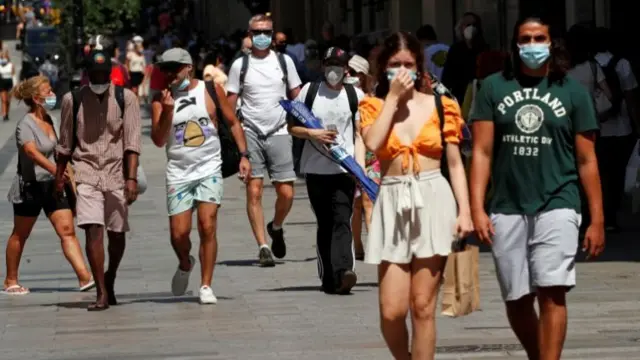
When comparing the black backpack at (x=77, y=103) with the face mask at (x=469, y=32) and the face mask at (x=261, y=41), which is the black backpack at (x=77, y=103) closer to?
the face mask at (x=261, y=41)

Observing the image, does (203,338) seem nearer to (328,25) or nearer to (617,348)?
(617,348)

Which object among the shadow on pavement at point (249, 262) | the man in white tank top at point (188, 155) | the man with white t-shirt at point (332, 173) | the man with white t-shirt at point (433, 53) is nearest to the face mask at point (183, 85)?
the man in white tank top at point (188, 155)

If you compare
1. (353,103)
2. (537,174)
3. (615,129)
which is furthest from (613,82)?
(537,174)

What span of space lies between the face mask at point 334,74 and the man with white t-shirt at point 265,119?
1.77 metres

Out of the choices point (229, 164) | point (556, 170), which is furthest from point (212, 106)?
point (556, 170)

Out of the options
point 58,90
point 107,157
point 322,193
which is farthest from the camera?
point 58,90

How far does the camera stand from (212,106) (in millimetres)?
12453

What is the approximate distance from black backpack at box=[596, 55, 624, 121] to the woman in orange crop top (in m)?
7.45

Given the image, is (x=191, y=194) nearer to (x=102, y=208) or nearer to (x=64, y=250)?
(x=102, y=208)

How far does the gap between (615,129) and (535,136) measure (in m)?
8.25

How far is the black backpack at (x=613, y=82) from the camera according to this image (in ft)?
52.0

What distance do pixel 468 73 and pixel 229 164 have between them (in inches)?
217

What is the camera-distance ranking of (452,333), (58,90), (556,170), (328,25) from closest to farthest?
(556,170)
(452,333)
(328,25)
(58,90)

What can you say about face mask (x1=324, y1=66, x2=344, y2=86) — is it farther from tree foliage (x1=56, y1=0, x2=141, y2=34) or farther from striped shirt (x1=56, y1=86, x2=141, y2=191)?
tree foliage (x1=56, y1=0, x2=141, y2=34)
